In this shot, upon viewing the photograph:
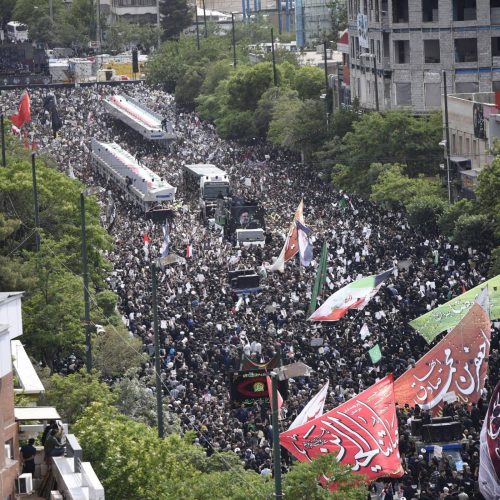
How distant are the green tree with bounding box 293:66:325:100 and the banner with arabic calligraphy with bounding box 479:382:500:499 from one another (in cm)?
8536

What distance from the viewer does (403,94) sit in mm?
100625

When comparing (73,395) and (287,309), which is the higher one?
(73,395)

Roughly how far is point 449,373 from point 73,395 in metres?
7.62

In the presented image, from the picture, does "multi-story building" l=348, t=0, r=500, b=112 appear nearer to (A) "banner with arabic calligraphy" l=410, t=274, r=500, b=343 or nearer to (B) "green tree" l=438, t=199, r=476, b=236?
(B) "green tree" l=438, t=199, r=476, b=236

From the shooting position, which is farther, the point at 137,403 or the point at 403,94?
the point at 403,94

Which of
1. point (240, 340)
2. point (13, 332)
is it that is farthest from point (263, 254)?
point (13, 332)

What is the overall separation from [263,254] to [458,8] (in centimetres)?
3210

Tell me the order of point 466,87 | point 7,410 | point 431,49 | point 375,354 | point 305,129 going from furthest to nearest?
point 305,129, point 431,49, point 466,87, point 375,354, point 7,410

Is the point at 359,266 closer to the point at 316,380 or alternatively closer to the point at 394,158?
the point at 316,380

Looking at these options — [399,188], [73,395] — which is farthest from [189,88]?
[73,395]

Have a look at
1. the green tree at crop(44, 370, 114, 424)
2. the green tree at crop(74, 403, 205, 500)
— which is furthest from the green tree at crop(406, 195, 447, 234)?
the green tree at crop(74, 403, 205, 500)

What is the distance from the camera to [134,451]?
110 feet

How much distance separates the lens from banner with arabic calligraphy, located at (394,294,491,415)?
1517 inches

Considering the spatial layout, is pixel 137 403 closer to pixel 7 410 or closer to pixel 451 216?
pixel 7 410
